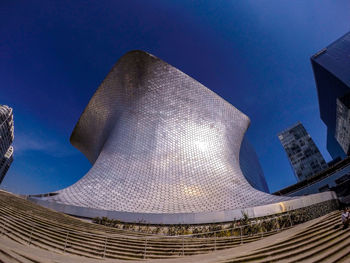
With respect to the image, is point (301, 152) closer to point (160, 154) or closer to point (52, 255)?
point (160, 154)

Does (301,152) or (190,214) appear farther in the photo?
(301,152)

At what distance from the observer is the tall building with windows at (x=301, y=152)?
161 ft

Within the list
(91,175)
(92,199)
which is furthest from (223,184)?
(91,175)

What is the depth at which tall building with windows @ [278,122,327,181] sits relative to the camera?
49.1 meters

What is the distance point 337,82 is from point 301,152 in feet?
64.2

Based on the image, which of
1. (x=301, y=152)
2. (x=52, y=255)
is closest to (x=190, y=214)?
(x=52, y=255)

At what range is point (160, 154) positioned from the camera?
14.8m

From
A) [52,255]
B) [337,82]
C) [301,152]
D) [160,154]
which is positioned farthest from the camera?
[301,152]

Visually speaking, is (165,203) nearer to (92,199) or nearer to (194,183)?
(194,183)

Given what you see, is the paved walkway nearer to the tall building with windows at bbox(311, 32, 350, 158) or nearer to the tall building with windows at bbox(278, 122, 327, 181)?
the tall building with windows at bbox(311, 32, 350, 158)

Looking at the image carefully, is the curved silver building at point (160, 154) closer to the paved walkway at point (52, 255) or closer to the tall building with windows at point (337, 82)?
the paved walkway at point (52, 255)

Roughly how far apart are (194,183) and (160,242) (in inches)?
316

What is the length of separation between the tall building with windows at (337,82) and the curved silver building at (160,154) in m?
35.9

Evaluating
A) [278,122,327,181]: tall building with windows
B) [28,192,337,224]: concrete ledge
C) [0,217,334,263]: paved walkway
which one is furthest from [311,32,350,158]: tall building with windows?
[0,217,334,263]: paved walkway
